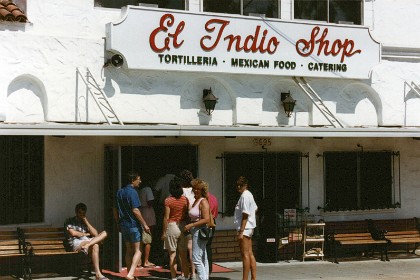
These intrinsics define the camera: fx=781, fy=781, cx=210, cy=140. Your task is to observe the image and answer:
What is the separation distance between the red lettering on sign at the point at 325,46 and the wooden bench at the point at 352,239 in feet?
11.7

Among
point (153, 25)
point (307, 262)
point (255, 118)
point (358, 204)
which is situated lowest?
point (307, 262)

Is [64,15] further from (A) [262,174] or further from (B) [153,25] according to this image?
(A) [262,174]

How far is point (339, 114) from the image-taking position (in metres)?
16.9

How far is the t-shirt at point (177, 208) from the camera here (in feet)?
42.4

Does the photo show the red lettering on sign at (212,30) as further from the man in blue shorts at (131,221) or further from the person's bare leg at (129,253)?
the person's bare leg at (129,253)

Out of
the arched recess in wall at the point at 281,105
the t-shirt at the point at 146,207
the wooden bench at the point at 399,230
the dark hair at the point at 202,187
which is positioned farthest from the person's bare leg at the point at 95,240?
the wooden bench at the point at 399,230

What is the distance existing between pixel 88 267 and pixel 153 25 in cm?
466

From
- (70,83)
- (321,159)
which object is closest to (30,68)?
(70,83)

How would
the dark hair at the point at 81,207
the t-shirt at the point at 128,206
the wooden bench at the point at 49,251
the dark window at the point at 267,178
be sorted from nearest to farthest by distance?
the t-shirt at the point at 128,206 < the wooden bench at the point at 49,251 < the dark hair at the point at 81,207 < the dark window at the point at 267,178

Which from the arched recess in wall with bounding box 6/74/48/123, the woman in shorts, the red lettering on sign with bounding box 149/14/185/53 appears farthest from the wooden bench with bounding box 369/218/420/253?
the arched recess in wall with bounding box 6/74/48/123

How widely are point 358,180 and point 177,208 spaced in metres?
5.77

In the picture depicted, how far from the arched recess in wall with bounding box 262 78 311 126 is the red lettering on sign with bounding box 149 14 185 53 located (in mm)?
2286

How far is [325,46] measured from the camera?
1655 cm

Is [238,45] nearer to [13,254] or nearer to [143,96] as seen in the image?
[143,96]
